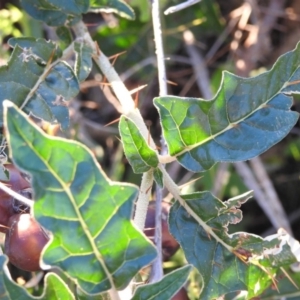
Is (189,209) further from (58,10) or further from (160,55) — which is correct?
(58,10)

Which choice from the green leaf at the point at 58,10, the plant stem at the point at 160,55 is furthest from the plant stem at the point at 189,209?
the green leaf at the point at 58,10

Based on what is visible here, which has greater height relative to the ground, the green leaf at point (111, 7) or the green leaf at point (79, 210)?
the green leaf at point (111, 7)

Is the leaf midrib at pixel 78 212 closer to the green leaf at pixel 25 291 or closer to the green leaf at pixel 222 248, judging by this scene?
the green leaf at pixel 25 291

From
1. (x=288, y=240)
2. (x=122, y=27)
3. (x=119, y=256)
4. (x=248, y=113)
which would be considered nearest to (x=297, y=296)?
(x=288, y=240)

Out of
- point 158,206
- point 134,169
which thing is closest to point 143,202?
point 134,169

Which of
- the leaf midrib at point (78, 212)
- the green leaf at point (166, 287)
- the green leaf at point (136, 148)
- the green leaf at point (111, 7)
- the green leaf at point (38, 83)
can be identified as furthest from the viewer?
the green leaf at point (111, 7)

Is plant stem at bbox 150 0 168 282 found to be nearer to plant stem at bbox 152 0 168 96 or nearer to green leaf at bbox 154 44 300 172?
plant stem at bbox 152 0 168 96

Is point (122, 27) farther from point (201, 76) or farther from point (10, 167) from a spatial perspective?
point (10, 167)
